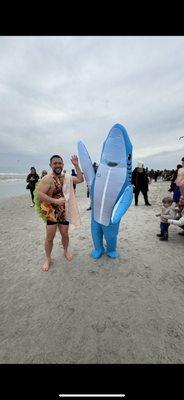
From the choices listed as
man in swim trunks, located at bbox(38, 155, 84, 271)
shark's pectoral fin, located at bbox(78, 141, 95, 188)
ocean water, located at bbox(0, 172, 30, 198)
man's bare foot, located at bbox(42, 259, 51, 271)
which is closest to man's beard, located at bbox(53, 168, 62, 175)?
man in swim trunks, located at bbox(38, 155, 84, 271)

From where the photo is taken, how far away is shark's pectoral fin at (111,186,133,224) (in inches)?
107

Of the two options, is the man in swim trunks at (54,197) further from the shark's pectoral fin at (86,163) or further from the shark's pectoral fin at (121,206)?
the shark's pectoral fin at (121,206)

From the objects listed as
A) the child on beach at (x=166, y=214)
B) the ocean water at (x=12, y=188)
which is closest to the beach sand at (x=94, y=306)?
the child on beach at (x=166, y=214)

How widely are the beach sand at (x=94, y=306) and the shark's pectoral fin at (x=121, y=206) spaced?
2.63ft

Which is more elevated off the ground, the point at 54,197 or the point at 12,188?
the point at 54,197

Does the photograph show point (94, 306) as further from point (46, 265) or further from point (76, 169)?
point (76, 169)

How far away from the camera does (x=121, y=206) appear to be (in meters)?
2.76

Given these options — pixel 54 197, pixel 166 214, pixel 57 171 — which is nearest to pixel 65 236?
pixel 54 197

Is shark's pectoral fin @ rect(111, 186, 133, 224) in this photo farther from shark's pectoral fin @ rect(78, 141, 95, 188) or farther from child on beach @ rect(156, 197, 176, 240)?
child on beach @ rect(156, 197, 176, 240)

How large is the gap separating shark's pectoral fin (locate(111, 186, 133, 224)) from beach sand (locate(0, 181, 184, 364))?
0.80m

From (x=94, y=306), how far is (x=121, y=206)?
4.02ft

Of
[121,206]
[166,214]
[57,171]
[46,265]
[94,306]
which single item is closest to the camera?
[94,306]
